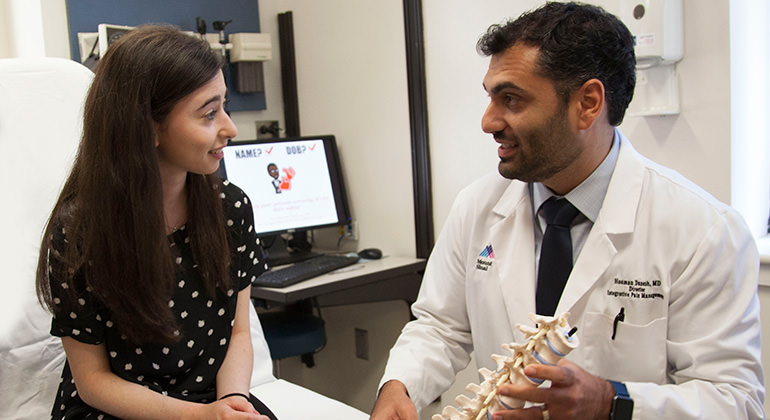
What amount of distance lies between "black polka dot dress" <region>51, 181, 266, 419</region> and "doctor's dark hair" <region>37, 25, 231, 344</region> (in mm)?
33

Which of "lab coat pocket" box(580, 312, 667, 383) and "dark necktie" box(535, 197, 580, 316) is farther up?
"dark necktie" box(535, 197, 580, 316)

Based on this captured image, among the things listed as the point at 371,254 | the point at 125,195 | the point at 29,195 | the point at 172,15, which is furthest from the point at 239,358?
the point at 172,15

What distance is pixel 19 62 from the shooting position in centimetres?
172

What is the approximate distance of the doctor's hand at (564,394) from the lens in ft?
3.42

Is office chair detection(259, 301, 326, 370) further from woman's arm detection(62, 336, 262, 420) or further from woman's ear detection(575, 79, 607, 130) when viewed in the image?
woman's ear detection(575, 79, 607, 130)

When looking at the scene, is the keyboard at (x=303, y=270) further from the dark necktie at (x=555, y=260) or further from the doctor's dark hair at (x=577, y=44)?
the doctor's dark hair at (x=577, y=44)

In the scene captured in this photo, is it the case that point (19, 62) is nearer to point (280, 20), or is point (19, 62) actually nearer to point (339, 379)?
point (280, 20)

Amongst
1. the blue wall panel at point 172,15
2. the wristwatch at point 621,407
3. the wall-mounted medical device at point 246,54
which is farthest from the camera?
the wall-mounted medical device at point 246,54

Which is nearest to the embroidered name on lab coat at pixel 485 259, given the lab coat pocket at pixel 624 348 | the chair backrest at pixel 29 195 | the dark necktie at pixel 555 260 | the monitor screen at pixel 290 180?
the dark necktie at pixel 555 260

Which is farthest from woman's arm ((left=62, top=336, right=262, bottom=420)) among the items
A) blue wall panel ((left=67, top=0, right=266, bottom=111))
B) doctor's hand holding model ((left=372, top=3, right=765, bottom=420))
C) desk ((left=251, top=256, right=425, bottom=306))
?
blue wall panel ((left=67, top=0, right=266, bottom=111))

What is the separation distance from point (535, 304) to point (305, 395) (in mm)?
620

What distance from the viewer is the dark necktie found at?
4.58 feet

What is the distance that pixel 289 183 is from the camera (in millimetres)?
2957

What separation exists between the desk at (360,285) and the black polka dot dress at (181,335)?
3.02ft
